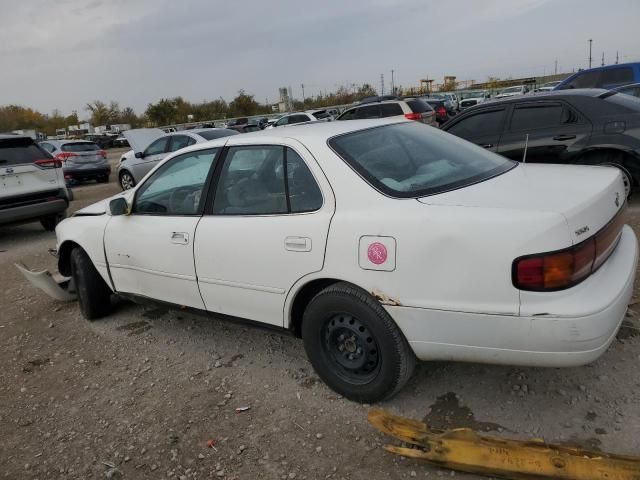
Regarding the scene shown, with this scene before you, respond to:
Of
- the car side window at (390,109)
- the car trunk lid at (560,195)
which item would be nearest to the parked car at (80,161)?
the car side window at (390,109)

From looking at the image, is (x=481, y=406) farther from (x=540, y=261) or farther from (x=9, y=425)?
(x=9, y=425)

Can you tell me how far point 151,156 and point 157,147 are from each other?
0.29 m

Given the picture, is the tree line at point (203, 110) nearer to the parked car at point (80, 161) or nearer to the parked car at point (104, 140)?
the parked car at point (104, 140)

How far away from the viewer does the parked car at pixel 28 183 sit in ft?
25.8

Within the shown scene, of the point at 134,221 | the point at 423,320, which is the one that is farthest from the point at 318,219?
the point at 134,221

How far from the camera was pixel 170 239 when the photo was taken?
11.7 feet

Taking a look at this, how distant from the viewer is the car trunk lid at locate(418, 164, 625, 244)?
2351 millimetres

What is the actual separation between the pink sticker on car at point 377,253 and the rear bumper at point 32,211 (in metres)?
7.27

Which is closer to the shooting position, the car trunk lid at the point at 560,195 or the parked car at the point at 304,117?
the car trunk lid at the point at 560,195

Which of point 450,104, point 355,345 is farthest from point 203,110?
point 355,345

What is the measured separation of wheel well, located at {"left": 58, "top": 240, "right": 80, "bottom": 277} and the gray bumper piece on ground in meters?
0.10

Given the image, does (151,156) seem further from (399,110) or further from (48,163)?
(399,110)

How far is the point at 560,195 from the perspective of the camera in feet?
8.29

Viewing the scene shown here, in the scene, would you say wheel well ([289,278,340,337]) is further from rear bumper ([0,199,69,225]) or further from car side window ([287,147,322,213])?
rear bumper ([0,199,69,225])
